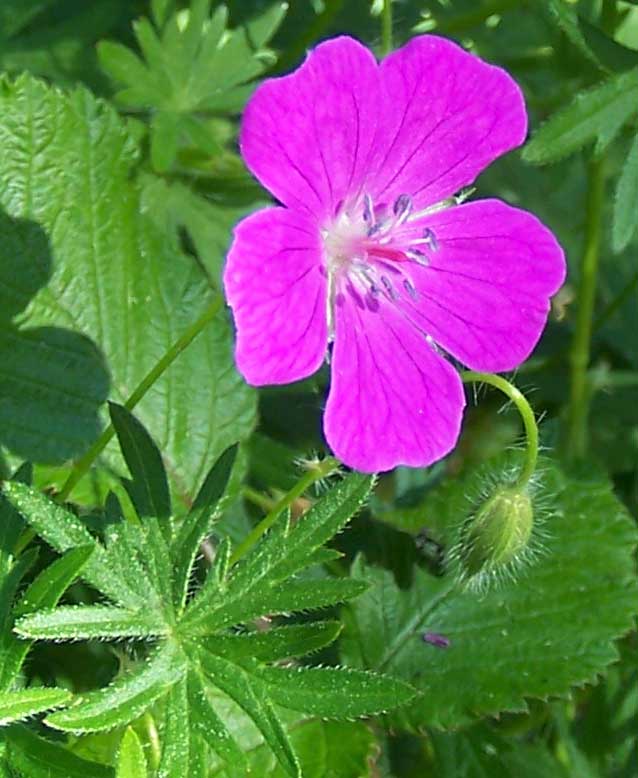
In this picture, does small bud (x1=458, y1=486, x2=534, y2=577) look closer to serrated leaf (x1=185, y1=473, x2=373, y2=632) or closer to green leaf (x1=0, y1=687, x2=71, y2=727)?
serrated leaf (x1=185, y1=473, x2=373, y2=632)

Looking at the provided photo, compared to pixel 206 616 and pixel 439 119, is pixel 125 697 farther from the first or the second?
pixel 439 119

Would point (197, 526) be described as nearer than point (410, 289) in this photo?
Yes

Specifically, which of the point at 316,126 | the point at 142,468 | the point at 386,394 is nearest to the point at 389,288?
the point at 386,394

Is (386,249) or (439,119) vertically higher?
(439,119)

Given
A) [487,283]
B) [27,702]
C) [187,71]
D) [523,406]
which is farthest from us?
[187,71]

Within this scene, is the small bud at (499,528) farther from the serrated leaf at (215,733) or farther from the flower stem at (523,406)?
the serrated leaf at (215,733)

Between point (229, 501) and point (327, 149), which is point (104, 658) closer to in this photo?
point (229, 501)

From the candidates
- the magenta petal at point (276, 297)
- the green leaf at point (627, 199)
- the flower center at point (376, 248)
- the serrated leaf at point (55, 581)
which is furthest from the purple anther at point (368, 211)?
the serrated leaf at point (55, 581)
